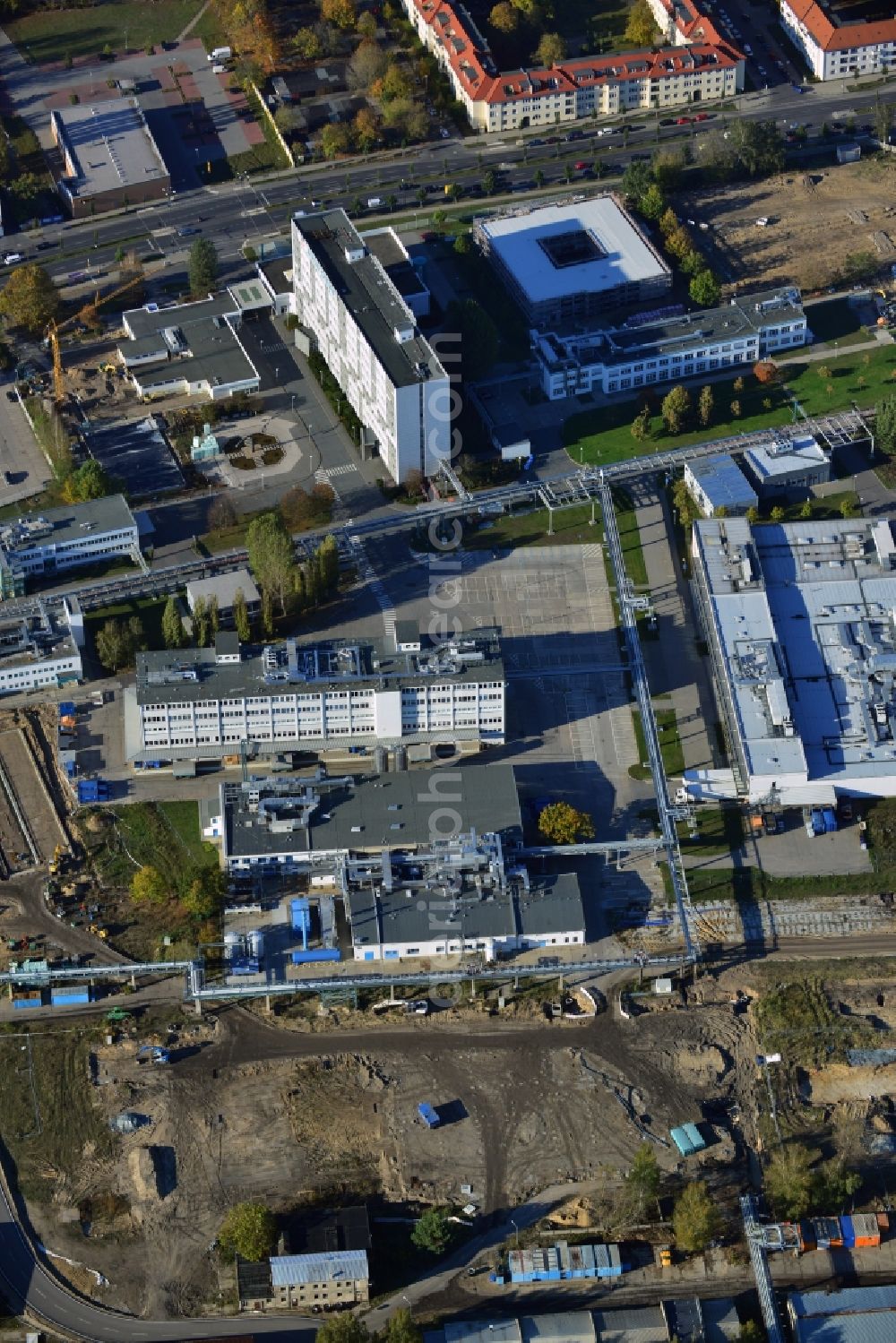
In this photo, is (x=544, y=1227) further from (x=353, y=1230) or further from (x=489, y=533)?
(x=489, y=533)

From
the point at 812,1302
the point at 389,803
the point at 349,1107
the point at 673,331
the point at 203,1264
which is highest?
the point at 673,331

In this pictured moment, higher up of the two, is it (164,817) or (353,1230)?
(164,817)

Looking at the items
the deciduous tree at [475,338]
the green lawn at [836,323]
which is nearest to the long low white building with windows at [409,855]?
the deciduous tree at [475,338]

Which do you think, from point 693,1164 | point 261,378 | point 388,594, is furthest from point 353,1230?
point 261,378

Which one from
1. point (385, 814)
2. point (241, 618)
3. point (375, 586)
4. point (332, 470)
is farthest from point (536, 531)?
point (385, 814)

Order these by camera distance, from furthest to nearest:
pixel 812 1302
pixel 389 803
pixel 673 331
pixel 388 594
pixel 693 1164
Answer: pixel 673 331 < pixel 388 594 < pixel 389 803 < pixel 693 1164 < pixel 812 1302

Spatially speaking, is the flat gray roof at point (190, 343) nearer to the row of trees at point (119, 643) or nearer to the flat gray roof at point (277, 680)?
the row of trees at point (119, 643)
